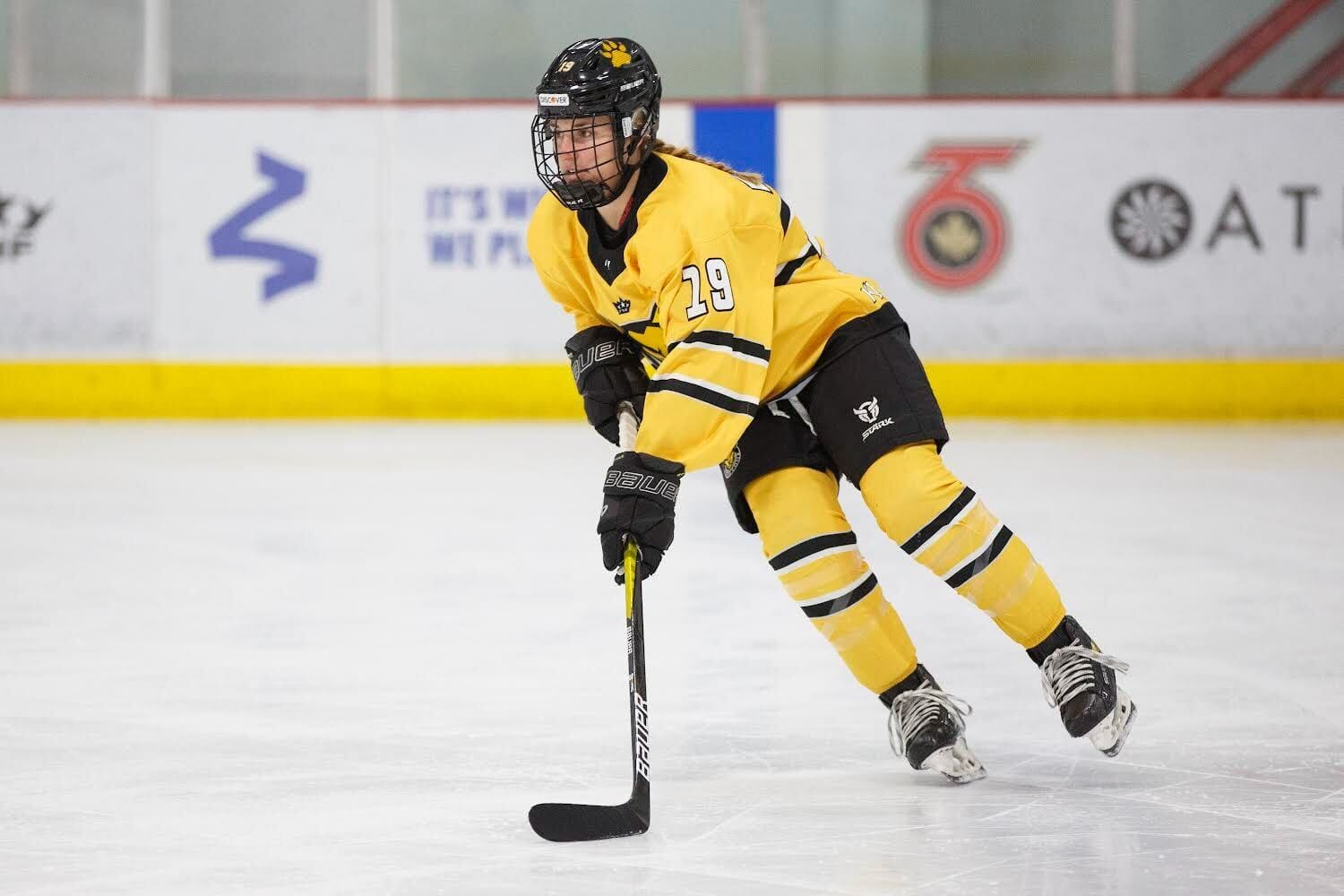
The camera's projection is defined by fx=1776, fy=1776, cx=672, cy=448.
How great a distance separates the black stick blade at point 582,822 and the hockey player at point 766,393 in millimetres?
296

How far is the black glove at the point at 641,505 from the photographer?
6.85ft

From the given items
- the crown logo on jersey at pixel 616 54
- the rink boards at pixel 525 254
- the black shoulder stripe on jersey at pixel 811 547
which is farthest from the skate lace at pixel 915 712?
the rink boards at pixel 525 254

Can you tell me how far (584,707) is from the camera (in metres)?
2.70

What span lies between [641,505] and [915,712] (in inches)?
19.2

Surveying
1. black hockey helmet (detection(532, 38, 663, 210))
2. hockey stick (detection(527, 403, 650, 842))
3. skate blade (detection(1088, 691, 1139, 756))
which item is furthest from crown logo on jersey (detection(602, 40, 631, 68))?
skate blade (detection(1088, 691, 1139, 756))

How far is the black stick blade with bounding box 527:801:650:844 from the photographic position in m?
2.00

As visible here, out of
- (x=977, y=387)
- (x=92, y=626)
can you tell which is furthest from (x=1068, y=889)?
(x=977, y=387)

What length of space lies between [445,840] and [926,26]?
692cm

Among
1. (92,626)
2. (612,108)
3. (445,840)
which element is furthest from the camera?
(92,626)

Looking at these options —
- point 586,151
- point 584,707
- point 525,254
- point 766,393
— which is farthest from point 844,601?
point 525,254

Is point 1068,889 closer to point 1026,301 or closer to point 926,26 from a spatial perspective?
point 1026,301

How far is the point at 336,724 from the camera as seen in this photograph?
2574 mm

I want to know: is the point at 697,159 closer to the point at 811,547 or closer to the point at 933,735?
the point at 811,547

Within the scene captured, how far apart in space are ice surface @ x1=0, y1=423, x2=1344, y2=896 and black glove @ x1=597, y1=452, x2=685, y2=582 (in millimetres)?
326
